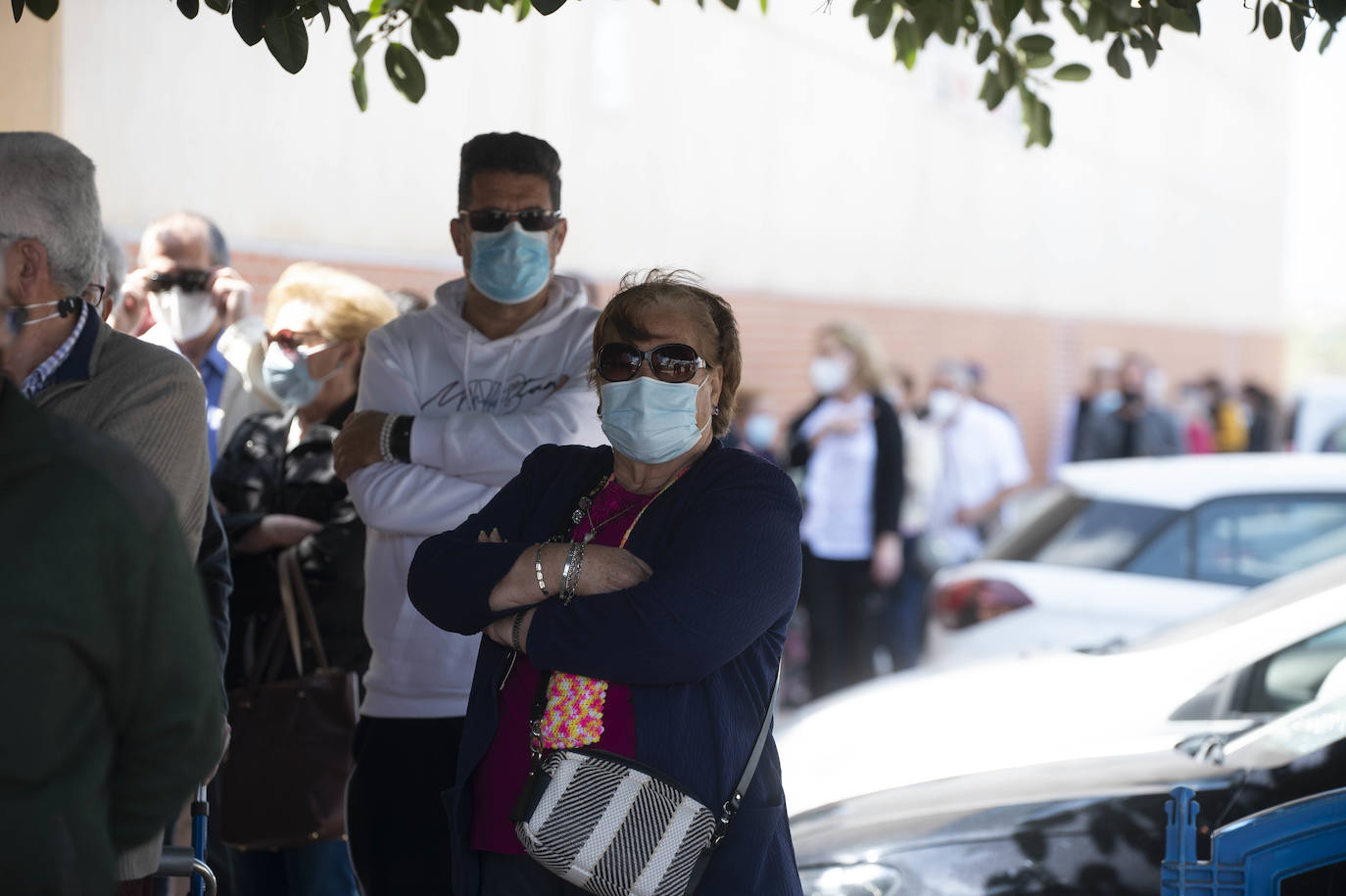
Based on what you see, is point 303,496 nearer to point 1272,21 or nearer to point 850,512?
point 1272,21

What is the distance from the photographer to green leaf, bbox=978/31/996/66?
389 cm

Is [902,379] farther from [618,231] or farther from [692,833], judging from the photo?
[692,833]

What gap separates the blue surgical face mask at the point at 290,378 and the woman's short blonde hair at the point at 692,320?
154 cm

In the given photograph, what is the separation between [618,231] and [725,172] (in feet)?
5.82

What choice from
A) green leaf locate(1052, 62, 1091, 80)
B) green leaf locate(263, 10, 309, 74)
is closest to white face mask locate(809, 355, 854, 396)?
green leaf locate(1052, 62, 1091, 80)

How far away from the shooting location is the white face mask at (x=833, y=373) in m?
7.82

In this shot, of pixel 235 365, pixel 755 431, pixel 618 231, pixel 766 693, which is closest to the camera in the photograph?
pixel 766 693

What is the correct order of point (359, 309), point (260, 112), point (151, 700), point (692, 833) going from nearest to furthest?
point (151, 700), point (692, 833), point (359, 309), point (260, 112)

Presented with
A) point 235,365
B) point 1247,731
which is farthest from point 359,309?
point 1247,731

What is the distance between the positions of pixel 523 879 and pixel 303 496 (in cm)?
168

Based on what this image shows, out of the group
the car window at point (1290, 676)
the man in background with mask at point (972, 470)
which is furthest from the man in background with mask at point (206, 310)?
the man in background with mask at point (972, 470)

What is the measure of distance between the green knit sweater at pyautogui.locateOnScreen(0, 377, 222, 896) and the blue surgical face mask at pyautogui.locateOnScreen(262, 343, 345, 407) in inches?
95.2

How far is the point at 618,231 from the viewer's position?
11984mm

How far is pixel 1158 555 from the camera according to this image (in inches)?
249
